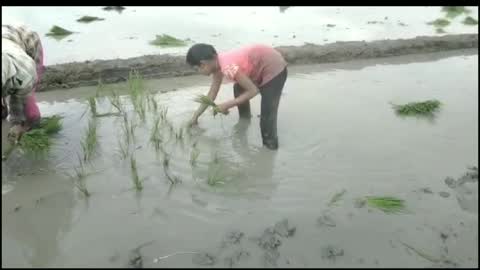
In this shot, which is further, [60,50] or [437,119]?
[60,50]

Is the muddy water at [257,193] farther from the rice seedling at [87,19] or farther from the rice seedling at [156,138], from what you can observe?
the rice seedling at [87,19]

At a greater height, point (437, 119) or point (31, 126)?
point (31, 126)

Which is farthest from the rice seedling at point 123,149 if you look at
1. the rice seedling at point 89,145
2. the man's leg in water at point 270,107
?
the man's leg in water at point 270,107

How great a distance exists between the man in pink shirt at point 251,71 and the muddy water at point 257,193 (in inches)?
11.5

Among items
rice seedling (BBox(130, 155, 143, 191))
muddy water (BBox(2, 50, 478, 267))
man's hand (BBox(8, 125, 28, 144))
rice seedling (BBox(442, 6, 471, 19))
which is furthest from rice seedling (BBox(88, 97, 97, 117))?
rice seedling (BBox(442, 6, 471, 19))

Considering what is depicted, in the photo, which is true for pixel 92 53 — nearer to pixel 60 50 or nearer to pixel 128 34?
pixel 60 50

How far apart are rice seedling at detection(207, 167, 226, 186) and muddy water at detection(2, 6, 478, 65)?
3.14 m

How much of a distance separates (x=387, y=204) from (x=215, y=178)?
3.79 ft

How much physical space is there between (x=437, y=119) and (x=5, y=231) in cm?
379

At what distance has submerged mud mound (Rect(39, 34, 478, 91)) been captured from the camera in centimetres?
509
